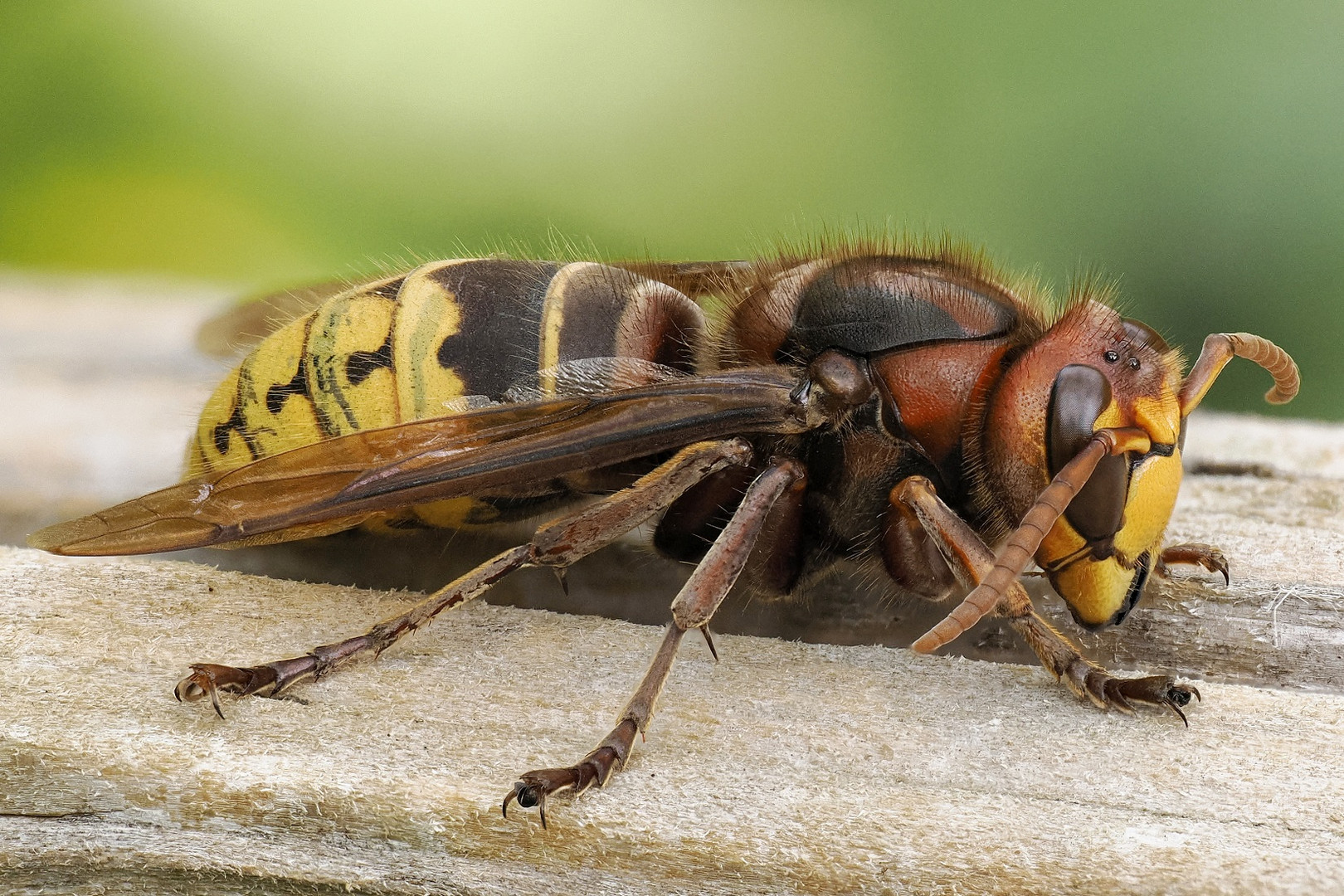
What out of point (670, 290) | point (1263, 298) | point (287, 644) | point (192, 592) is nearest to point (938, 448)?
point (670, 290)

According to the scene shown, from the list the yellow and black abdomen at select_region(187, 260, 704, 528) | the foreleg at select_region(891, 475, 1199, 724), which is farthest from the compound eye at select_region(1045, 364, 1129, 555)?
the yellow and black abdomen at select_region(187, 260, 704, 528)

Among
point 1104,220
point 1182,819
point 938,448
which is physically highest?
point 1104,220

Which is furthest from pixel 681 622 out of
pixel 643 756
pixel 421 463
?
pixel 421 463

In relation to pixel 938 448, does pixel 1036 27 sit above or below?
above

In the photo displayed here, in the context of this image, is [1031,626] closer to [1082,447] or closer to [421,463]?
[1082,447]

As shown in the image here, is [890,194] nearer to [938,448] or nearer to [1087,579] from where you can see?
[938,448]

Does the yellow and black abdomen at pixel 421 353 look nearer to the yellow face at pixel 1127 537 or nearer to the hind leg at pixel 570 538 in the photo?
the hind leg at pixel 570 538
